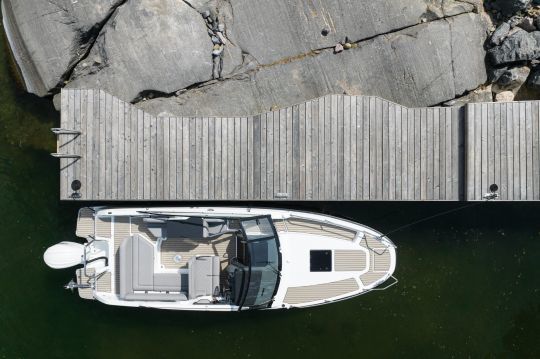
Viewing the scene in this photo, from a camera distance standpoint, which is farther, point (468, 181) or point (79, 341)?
point (79, 341)

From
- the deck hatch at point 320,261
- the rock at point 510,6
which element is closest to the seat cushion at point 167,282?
the deck hatch at point 320,261

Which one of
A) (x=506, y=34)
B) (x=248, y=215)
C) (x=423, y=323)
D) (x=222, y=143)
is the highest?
(x=506, y=34)

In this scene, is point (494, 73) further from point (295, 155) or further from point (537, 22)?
point (295, 155)

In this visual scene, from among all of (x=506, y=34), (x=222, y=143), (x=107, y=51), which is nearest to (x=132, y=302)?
(x=222, y=143)

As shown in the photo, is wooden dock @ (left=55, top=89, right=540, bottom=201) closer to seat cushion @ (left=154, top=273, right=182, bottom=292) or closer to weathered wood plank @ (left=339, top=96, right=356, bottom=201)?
weathered wood plank @ (left=339, top=96, right=356, bottom=201)

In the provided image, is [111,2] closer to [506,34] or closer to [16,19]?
[16,19]

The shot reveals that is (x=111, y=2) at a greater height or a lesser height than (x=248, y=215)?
greater
